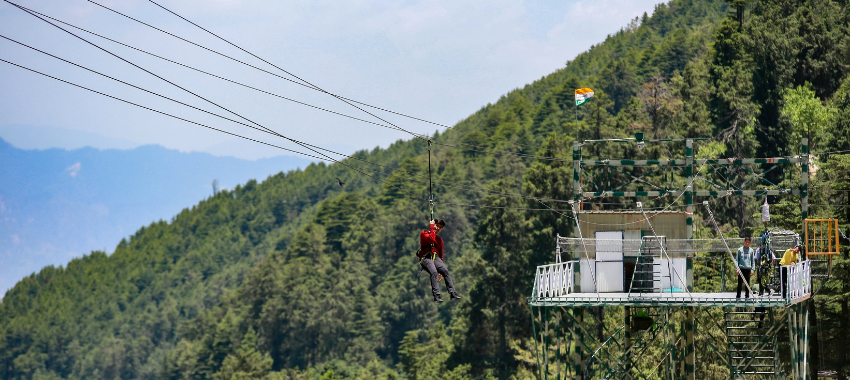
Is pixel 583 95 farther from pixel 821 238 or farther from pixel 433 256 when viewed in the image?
pixel 433 256

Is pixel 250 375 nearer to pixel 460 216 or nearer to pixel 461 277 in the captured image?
pixel 461 277

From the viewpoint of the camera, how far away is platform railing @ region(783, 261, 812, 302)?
25641mm

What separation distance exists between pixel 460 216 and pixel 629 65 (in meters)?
38.4

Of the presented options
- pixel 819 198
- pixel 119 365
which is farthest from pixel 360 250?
pixel 819 198

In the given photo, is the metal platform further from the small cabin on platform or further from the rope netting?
the small cabin on platform

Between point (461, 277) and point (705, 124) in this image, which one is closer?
point (705, 124)

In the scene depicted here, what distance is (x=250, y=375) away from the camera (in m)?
90.6

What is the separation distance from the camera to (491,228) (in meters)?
75.4

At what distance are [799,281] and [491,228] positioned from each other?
49116 mm

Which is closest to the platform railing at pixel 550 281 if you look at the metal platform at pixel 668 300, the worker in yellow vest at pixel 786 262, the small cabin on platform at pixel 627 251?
the metal platform at pixel 668 300

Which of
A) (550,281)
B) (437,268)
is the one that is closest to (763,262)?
(550,281)

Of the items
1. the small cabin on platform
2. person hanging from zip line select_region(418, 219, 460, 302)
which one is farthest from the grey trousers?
the small cabin on platform

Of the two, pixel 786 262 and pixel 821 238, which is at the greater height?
pixel 821 238

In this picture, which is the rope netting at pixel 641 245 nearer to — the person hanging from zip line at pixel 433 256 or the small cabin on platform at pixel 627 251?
the small cabin on platform at pixel 627 251
